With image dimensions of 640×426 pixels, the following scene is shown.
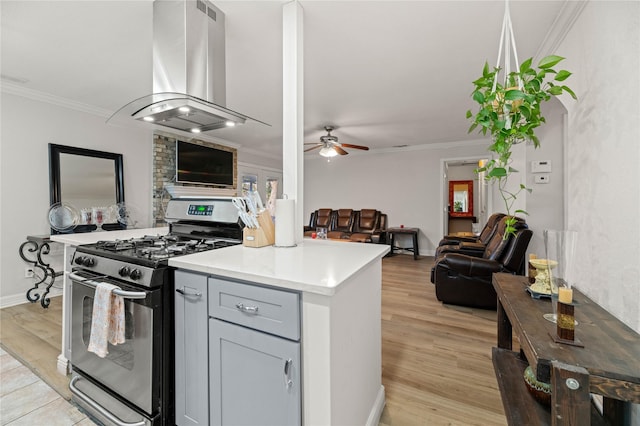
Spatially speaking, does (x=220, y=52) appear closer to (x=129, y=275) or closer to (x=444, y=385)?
(x=129, y=275)

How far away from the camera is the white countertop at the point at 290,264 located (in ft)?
3.18

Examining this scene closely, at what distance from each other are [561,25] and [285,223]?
2.38 meters

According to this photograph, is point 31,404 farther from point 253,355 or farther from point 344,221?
point 344,221

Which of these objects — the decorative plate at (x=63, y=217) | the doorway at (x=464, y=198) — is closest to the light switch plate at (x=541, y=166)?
the doorway at (x=464, y=198)

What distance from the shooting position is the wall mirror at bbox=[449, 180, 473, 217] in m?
8.23

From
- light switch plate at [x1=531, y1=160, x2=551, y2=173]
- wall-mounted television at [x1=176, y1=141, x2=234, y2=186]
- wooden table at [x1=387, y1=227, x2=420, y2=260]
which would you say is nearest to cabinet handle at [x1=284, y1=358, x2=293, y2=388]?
light switch plate at [x1=531, y1=160, x2=551, y2=173]

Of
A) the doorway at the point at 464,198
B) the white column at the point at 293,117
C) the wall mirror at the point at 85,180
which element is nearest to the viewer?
the white column at the point at 293,117

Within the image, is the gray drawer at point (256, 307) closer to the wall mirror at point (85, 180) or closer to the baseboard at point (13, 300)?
the wall mirror at point (85, 180)

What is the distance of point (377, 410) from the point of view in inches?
59.6

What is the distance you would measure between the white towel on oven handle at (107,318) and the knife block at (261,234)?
658 mm

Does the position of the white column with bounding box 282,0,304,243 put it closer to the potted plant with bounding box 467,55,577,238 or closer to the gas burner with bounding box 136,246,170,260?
the gas burner with bounding box 136,246,170,260

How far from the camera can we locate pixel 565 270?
3.23 feet

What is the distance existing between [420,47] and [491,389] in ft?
8.69

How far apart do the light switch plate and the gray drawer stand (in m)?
3.15
